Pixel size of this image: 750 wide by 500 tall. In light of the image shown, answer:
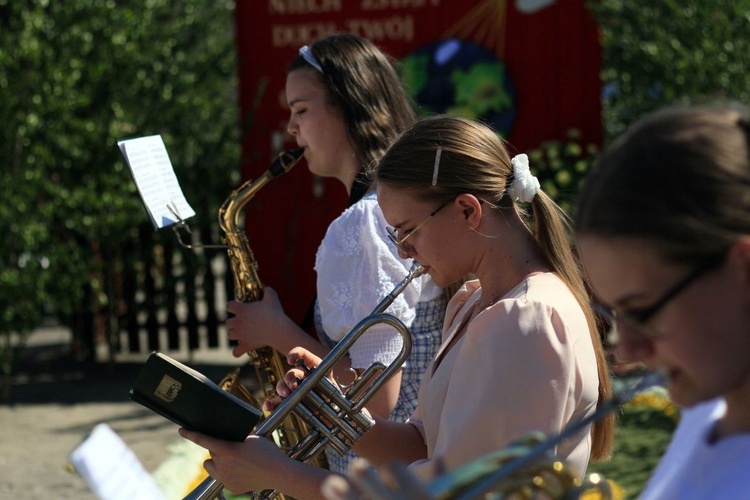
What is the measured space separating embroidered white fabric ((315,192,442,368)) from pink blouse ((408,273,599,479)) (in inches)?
26.2

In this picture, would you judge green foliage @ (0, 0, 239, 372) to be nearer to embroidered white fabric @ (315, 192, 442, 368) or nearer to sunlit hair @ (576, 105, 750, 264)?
embroidered white fabric @ (315, 192, 442, 368)

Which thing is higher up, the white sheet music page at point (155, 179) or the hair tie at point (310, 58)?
the hair tie at point (310, 58)

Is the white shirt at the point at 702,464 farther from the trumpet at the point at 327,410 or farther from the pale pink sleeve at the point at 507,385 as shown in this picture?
the trumpet at the point at 327,410

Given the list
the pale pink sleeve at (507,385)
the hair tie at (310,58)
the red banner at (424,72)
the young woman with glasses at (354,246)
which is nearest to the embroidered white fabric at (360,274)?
the young woman with glasses at (354,246)

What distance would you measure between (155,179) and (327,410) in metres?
1.02

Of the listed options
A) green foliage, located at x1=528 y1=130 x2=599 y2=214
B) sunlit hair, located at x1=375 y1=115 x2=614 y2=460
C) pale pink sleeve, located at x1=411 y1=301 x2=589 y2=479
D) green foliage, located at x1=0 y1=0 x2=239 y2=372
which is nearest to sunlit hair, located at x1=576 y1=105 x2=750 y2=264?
pale pink sleeve, located at x1=411 y1=301 x2=589 y2=479

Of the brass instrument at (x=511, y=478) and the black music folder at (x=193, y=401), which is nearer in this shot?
the brass instrument at (x=511, y=478)

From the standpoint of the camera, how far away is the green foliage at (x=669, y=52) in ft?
22.2

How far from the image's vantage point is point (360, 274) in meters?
2.60

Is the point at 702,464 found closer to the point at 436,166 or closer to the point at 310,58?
the point at 436,166

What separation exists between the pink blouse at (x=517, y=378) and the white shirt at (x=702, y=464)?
1.53 ft

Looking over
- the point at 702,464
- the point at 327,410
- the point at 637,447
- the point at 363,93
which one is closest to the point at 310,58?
the point at 363,93

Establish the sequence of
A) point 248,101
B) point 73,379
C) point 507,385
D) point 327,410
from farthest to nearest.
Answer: point 73,379, point 248,101, point 327,410, point 507,385

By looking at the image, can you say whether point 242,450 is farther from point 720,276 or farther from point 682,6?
point 682,6
